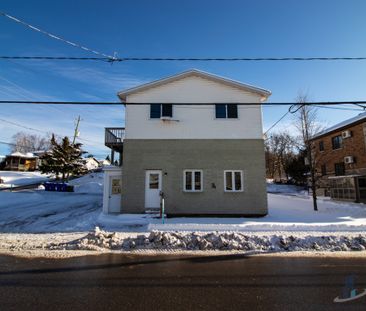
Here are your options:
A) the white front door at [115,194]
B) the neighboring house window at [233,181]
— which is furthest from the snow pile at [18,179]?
the neighboring house window at [233,181]

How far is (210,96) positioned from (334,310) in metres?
13.3

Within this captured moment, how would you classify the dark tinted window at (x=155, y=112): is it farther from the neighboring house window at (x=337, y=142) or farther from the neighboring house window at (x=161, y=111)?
the neighboring house window at (x=337, y=142)

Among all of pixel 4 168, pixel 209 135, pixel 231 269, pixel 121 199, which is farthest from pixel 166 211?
pixel 4 168

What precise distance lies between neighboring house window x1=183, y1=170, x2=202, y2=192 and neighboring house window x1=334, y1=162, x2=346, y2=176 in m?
20.3

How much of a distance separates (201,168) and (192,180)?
2.83ft

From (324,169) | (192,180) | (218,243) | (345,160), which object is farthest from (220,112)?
(324,169)

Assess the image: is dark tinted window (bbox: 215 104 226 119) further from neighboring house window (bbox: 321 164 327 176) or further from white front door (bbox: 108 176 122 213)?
neighboring house window (bbox: 321 164 327 176)

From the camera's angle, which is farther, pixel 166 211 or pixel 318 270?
pixel 166 211

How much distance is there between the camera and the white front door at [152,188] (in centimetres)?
1519

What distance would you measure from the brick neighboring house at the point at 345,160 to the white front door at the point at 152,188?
13.0 meters

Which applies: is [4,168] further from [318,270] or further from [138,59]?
[318,270]

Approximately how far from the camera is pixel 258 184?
14953 mm

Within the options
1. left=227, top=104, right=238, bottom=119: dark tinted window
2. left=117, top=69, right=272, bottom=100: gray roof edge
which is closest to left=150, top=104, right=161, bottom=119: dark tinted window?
left=117, top=69, right=272, bottom=100: gray roof edge

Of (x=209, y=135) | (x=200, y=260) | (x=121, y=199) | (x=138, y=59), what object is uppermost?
(x=138, y=59)
